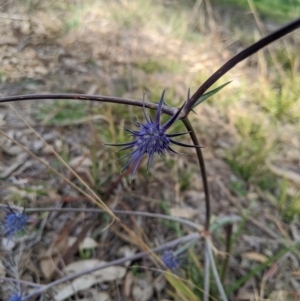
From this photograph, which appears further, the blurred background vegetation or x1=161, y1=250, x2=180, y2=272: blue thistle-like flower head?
the blurred background vegetation

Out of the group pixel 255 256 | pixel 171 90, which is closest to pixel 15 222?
pixel 255 256

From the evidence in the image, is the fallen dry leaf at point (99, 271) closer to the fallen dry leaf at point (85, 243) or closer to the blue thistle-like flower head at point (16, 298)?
the fallen dry leaf at point (85, 243)

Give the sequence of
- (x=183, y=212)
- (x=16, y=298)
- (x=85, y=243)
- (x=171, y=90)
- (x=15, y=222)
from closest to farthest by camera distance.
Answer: (x=16, y=298), (x=15, y=222), (x=85, y=243), (x=183, y=212), (x=171, y=90)

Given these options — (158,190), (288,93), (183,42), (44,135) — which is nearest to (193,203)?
(158,190)

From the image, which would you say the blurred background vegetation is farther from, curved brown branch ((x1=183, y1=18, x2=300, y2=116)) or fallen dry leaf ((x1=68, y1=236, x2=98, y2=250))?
curved brown branch ((x1=183, y1=18, x2=300, y2=116))

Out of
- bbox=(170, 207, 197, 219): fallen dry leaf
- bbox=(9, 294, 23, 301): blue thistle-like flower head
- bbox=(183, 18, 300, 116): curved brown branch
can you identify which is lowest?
bbox=(9, 294, 23, 301): blue thistle-like flower head

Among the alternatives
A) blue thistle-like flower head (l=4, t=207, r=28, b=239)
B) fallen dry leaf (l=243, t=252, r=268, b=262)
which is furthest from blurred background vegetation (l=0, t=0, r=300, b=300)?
blue thistle-like flower head (l=4, t=207, r=28, b=239)

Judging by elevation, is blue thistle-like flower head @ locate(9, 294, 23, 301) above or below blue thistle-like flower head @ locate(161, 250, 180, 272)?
below

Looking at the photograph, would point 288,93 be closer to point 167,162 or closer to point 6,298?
point 167,162

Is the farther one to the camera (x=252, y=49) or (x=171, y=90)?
(x=171, y=90)

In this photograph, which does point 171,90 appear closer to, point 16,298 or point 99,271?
point 99,271

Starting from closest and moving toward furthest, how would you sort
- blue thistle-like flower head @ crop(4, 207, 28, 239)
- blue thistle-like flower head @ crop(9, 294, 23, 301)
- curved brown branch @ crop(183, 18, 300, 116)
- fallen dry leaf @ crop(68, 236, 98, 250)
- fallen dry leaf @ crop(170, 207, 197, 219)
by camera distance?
curved brown branch @ crop(183, 18, 300, 116), blue thistle-like flower head @ crop(9, 294, 23, 301), blue thistle-like flower head @ crop(4, 207, 28, 239), fallen dry leaf @ crop(68, 236, 98, 250), fallen dry leaf @ crop(170, 207, 197, 219)
